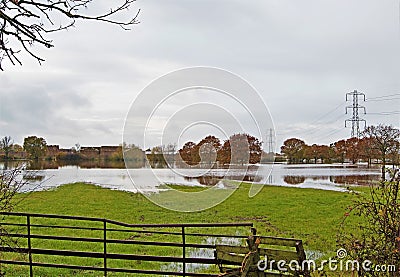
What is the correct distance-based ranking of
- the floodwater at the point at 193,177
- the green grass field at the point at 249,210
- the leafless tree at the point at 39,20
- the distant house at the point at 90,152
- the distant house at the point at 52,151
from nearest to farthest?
the leafless tree at the point at 39,20 < the green grass field at the point at 249,210 < the floodwater at the point at 193,177 < the distant house at the point at 52,151 < the distant house at the point at 90,152

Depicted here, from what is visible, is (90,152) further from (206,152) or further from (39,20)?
(39,20)

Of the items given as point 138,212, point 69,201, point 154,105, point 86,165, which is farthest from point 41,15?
point 86,165

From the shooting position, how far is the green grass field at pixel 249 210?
11.9m

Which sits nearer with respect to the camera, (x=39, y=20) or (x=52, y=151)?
(x=39, y=20)

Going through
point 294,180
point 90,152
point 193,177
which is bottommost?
point 294,180

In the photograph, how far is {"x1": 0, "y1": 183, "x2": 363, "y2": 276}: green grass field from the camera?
11.9 metres

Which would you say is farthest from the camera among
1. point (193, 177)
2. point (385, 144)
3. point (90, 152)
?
point (90, 152)

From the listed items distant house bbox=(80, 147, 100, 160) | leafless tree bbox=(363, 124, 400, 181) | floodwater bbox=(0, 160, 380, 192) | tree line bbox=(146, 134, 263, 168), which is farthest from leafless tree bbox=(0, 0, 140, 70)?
distant house bbox=(80, 147, 100, 160)

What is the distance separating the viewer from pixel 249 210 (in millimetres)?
16438

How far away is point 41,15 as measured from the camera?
4461mm

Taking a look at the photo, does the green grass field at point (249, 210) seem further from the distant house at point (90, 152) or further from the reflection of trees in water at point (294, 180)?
the distant house at point (90, 152)

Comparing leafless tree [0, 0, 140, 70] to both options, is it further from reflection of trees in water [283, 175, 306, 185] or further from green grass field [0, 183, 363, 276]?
reflection of trees in water [283, 175, 306, 185]

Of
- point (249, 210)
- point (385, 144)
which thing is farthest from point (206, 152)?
point (385, 144)

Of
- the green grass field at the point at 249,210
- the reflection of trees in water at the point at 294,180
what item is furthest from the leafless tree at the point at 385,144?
the reflection of trees in water at the point at 294,180
